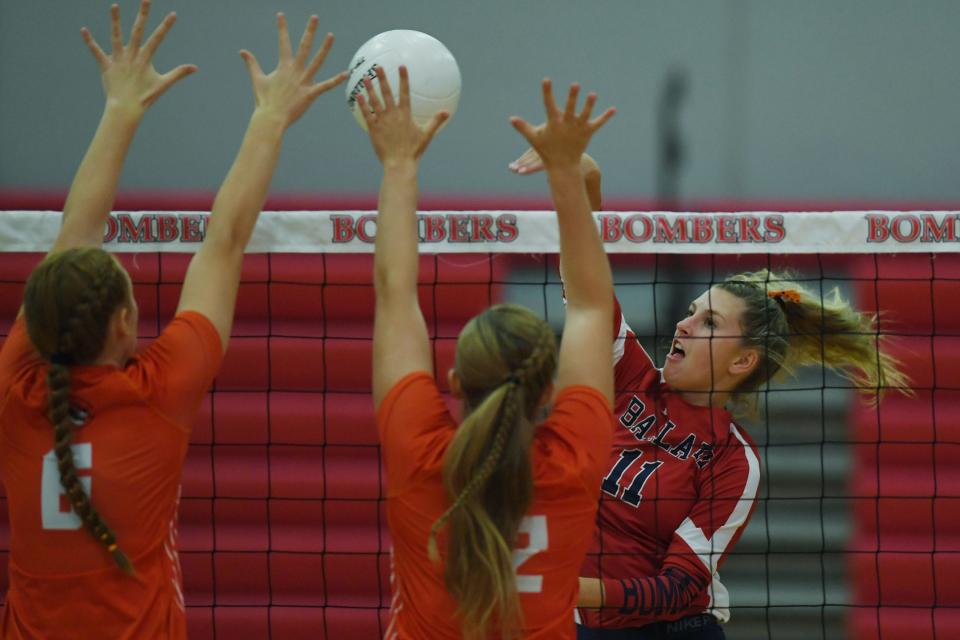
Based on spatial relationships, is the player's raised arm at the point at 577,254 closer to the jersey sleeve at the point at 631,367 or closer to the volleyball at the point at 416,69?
the volleyball at the point at 416,69

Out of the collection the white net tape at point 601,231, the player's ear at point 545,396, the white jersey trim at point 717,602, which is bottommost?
the white jersey trim at point 717,602

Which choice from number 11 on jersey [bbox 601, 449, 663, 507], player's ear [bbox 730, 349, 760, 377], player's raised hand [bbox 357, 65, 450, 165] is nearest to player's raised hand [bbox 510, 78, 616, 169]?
player's raised hand [bbox 357, 65, 450, 165]

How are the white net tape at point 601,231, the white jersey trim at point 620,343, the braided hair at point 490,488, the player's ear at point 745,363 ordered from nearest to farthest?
the braided hair at point 490,488 → the white jersey trim at point 620,343 → the white net tape at point 601,231 → the player's ear at point 745,363

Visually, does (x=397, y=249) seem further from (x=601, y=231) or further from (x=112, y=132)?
(x=601, y=231)

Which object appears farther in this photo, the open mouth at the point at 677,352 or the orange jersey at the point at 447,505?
the open mouth at the point at 677,352

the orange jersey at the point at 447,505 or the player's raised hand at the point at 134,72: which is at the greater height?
the player's raised hand at the point at 134,72

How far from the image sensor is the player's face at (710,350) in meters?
3.38

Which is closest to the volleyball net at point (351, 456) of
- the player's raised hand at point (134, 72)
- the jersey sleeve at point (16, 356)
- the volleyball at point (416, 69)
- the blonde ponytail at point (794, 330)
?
the blonde ponytail at point (794, 330)

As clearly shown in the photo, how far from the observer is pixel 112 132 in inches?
95.4

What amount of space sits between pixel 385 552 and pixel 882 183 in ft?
9.44

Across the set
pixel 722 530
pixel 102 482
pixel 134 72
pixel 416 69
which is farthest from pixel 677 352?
pixel 102 482

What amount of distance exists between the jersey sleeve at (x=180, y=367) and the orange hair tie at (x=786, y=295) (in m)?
1.87

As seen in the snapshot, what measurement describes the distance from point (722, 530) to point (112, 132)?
1.85 meters

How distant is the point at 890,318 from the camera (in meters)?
5.32
